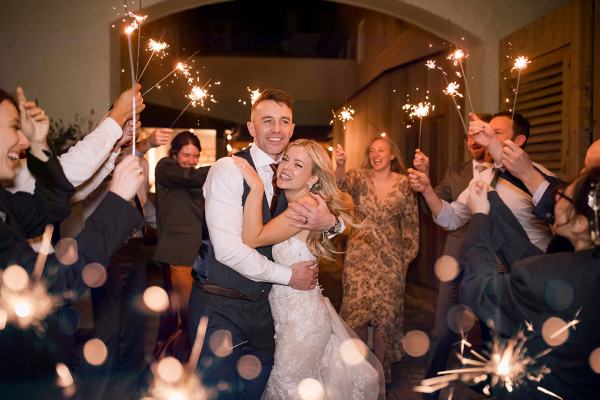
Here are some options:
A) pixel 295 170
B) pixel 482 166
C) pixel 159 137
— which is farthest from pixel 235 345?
pixel 482 166

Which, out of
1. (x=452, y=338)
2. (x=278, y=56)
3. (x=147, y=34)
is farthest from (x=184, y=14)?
Result: (x=452, y=338)

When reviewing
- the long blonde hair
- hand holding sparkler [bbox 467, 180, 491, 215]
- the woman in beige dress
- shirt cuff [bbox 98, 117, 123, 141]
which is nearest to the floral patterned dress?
the woman in beige dress

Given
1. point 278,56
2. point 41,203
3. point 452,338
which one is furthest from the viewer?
point 278,56

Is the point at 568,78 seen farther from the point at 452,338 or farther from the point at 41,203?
the point at 41,203

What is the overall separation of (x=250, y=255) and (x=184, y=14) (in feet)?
32.7

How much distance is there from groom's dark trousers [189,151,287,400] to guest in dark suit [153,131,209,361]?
6.35 feet

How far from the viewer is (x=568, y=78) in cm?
406

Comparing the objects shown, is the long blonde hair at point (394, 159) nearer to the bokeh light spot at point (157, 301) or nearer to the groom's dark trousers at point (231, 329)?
the bokeh light spot at point (157, 301)

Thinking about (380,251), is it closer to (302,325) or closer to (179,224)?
(179,224)

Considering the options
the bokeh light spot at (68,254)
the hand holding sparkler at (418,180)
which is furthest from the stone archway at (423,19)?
the bokeh light spot at (68,254)

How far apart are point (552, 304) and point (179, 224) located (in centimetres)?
326

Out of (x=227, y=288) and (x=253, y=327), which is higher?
(x=227, y=288)

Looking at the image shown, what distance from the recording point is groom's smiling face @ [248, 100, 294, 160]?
2777 millimetres

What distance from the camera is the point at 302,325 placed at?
2.60m
